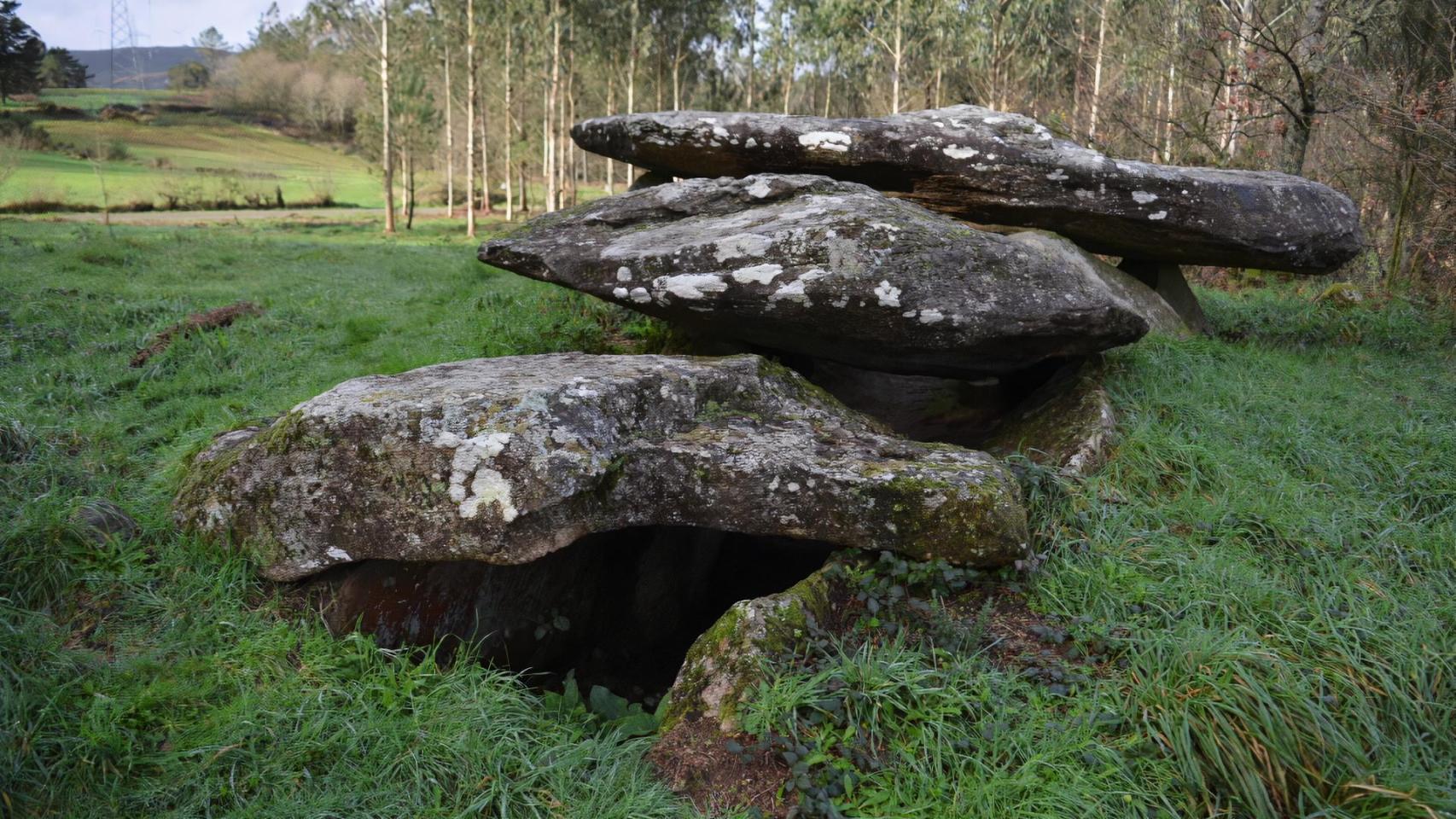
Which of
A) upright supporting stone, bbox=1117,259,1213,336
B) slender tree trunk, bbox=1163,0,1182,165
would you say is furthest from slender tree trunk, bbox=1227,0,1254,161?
upright supporting stone, bbox=1117,259,1213,336

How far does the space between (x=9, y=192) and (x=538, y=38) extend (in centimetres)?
1662

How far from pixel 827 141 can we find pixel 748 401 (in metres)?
3.04

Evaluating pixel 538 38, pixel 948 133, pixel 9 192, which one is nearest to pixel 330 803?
pixel 948 133

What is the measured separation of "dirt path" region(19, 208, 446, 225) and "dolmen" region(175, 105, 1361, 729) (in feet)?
64.4

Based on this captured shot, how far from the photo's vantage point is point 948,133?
7102mm

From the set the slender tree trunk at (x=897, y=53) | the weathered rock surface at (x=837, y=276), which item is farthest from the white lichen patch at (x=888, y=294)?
the slender tree trunk at (x=897, y=53)

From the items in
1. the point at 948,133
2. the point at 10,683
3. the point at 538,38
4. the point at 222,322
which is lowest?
the point at 10,683

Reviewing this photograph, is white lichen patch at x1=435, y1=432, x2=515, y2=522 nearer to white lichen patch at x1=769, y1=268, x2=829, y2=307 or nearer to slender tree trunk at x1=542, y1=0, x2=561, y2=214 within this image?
white lichen patch at x1=769, y1=268, x2=829, y2=307

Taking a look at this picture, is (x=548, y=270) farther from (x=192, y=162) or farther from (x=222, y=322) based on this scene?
(x=192, y=162)

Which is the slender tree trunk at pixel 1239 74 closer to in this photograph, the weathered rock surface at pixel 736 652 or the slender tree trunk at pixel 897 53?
the weathered rock surface at pixel 736 652

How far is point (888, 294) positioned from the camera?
542 centimetres

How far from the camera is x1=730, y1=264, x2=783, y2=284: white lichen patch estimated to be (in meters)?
5.56

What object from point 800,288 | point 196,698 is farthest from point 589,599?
Answer: point 800,288

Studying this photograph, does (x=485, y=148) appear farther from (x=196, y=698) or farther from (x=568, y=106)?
(x=196, y=698)
